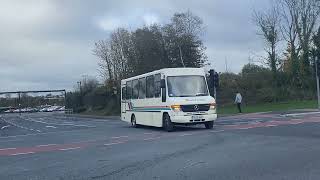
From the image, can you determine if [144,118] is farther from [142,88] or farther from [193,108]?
[193,108]

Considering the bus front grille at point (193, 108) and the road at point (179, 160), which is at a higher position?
the bus front grille at point (193, 108)

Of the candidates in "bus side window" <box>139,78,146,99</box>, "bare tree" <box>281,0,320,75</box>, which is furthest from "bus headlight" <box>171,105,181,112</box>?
"bare tree" <box>281,0,320,75</box>

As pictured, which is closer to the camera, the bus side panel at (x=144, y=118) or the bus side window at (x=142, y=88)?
the bus side panel at (x=144, y=118)

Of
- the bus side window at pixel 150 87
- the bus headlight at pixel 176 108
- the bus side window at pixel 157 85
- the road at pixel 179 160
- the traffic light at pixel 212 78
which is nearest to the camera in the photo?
the road at pixel 179 160

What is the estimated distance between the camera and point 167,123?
25.0m

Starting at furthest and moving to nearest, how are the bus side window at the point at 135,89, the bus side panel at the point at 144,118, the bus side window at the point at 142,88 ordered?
the bus side window at the point at 135,89, the bus side window at the point at 142,88, the bus side panel at the point at 144,118

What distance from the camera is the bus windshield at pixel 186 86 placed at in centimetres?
2495

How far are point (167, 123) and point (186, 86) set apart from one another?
6.39ft

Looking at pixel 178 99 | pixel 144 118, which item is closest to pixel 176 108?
pixel 178 99

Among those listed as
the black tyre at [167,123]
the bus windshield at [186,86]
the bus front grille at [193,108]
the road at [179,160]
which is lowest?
the road at [179,160]

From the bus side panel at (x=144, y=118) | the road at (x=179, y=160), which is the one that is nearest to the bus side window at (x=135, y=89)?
the bus side panel at (x=144, y=118)

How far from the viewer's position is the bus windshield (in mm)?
24953

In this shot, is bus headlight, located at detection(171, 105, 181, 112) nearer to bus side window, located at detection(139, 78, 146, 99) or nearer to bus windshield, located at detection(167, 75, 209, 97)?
bus windshield, located at detection(167, 75, 209, 97)

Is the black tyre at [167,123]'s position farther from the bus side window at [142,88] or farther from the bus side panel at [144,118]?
the bus side window at [142,88]
